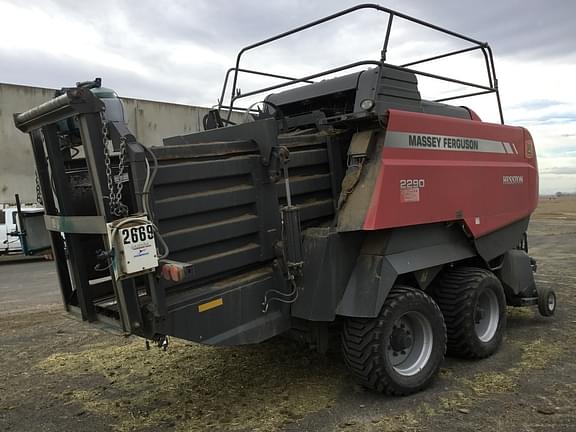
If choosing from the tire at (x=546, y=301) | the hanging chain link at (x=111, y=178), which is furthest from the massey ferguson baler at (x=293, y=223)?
the tire at (x=546, y=301)

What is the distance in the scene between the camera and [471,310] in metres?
4.40

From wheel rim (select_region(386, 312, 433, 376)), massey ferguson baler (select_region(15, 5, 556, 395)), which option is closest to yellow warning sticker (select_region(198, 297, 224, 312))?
massey ferguson baler (select_region(15, 5, 556, 395))

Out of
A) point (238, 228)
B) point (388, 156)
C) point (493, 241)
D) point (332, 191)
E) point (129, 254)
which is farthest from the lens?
point (493, 241)

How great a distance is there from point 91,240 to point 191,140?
3.66ft

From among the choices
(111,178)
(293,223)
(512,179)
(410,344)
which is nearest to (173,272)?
(111,178)

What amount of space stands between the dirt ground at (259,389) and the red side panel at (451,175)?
4.08 feet

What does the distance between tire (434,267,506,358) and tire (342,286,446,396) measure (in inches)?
14.8

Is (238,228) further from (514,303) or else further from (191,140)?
(514,303)

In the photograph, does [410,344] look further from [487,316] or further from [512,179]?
[512,179]

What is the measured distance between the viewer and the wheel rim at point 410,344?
3.86m

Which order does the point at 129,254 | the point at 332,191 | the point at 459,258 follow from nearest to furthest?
the point at 129,254 → the point at 332,191 → the point at 459,258

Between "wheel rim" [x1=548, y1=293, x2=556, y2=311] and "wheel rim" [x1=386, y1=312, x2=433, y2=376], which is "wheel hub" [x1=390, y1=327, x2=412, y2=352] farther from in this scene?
"wheel rim" [x1=548, y1=293, x2=556, y2=311]

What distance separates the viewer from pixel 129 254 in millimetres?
2852

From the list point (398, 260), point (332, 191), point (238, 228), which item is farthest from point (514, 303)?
point (238, 228)
